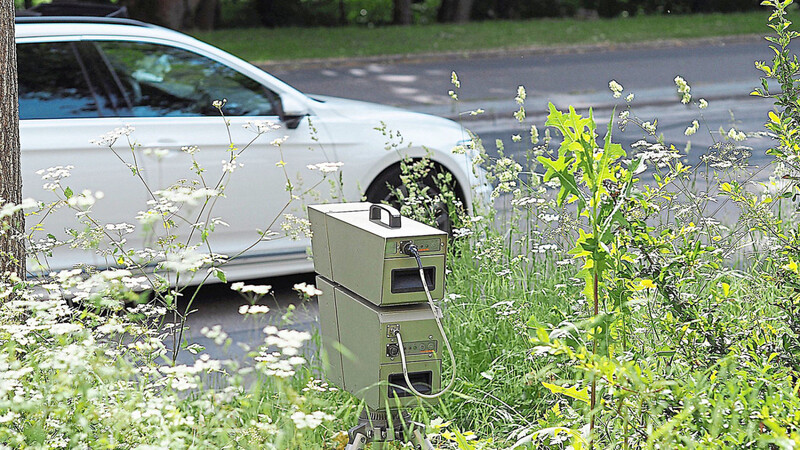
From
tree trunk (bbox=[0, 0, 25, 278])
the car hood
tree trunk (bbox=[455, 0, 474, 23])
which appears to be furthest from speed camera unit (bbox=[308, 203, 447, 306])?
tree trunk (bbox=[455, 0, 474, 23])

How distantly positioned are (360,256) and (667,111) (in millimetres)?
12143

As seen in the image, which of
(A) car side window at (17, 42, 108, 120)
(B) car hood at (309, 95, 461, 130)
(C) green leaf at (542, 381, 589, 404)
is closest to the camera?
(C) green leaf at (542, 381, 589, 404)

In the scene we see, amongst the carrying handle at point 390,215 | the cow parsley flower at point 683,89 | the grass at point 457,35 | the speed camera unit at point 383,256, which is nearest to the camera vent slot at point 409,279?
the speed camera unit at point 383,256

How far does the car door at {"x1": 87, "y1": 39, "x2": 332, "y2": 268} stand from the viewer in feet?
18.2

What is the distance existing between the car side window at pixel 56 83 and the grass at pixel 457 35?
41.0 feet

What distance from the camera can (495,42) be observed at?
20531 mm

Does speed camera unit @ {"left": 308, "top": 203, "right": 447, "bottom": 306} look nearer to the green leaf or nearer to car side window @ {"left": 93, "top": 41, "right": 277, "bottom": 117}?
the green leaf

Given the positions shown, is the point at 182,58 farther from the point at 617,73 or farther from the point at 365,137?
the point at 617,73

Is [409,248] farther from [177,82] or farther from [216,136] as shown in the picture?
[177,82]

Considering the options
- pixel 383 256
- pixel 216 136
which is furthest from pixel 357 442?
pixel 216 136

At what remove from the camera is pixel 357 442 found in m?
3.17

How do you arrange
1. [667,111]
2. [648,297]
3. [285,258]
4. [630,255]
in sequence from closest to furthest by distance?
[630,255], [648,297], [285,258], [667,111]

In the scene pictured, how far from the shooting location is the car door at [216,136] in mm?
5535

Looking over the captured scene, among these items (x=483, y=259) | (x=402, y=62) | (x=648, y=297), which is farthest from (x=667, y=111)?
(x=648, y=297)
